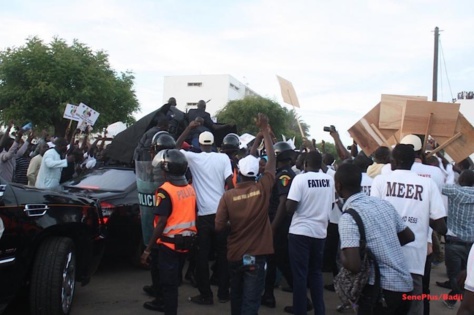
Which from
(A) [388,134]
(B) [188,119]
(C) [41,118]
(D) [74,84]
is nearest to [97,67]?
(D) [74,84]

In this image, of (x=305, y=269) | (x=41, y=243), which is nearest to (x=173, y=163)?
(x=41, y=243)

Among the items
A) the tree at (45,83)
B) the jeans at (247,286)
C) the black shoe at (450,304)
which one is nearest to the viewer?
the jeans at (247,286)

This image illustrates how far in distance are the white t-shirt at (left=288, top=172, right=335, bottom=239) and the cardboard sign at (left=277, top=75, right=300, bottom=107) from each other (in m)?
3.34

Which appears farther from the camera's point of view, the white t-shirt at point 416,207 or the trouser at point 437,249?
the trouser at point 437,249

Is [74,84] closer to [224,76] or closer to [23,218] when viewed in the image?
[23,218]

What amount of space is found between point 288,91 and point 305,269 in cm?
409

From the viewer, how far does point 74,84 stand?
32312 millimetres

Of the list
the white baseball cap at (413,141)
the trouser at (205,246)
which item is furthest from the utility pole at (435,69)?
the trouser at (205,246)

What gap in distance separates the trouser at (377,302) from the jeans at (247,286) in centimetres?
115

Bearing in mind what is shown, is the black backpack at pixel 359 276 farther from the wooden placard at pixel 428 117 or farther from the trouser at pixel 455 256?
the trouser at pixel 455 256

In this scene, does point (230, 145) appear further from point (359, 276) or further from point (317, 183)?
point (359, 276)

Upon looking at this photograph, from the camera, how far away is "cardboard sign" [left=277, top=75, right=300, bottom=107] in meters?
8.15

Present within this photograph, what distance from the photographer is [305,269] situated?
488 cm

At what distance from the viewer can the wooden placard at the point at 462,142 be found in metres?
5.92
